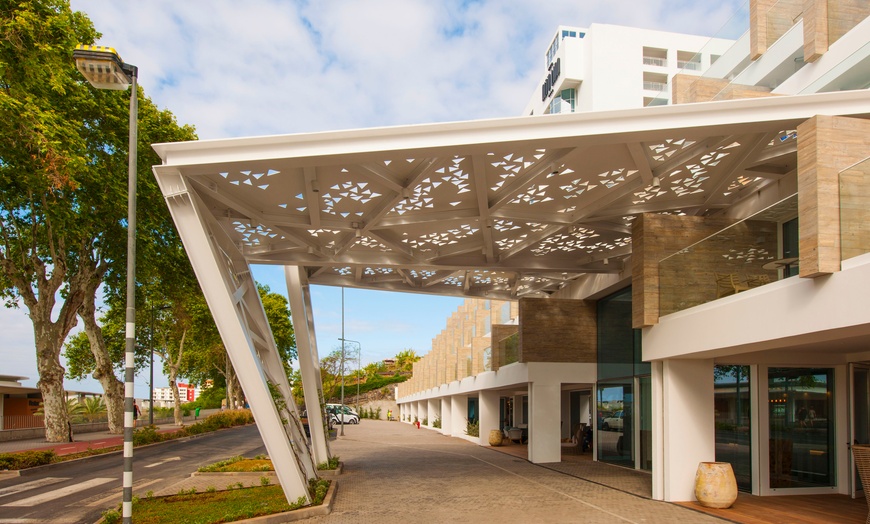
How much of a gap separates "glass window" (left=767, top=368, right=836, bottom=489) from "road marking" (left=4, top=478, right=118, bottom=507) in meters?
14.4

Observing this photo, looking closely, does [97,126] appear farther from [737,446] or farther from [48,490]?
[737,446]

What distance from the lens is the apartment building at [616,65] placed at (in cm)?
5500

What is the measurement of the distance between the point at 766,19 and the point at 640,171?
13.1 metres

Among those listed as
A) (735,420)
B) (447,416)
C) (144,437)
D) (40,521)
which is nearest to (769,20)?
(735,420)

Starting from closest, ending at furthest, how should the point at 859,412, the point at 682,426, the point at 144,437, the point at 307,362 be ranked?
the point at 682,426, the point at 859,412, the point at 307,362, the point at 144,437

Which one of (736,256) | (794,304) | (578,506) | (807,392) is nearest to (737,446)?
(807,392)

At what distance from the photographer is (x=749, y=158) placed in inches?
483

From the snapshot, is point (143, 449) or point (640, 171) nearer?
point (640, 171)

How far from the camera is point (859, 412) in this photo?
1361 centimetres

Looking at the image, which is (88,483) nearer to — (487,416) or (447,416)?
(487,416)

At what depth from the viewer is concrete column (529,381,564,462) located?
22.4 metres

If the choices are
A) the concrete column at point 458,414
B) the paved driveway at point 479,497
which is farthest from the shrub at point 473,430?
the paved driveway at point 479,497

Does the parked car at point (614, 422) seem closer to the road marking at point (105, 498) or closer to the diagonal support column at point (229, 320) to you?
the diagonal support column at point (229, 320)

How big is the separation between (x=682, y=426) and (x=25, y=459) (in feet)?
55.2
